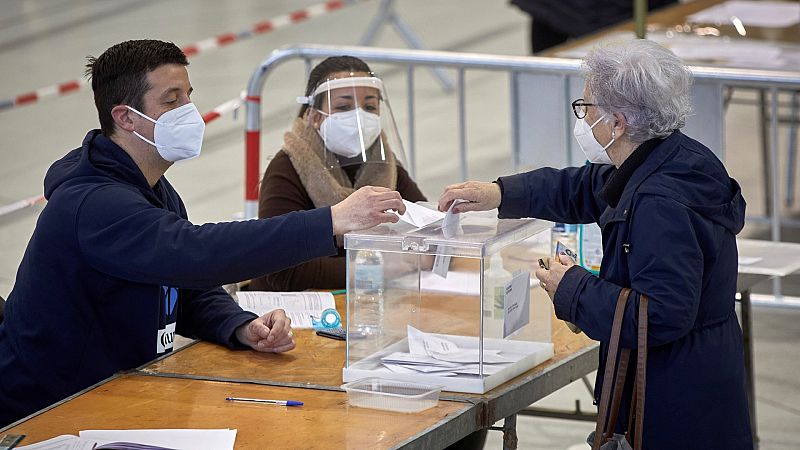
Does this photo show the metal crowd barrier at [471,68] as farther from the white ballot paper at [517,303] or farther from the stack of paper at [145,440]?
the stack of paper at [145,440]

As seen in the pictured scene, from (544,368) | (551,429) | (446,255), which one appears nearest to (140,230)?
(446,255)

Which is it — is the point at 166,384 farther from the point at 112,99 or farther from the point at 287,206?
the point at 287,206

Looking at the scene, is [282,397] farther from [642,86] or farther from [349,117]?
[349,117]

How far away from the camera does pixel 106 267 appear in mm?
3131

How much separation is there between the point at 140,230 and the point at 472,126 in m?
6.58

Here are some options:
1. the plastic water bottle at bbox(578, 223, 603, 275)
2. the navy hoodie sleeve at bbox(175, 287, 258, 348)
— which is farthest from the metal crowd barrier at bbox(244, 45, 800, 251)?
the navy hoodie sleeve at bbox(175, 287, 258, 348)

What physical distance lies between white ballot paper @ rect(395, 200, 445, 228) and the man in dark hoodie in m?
0.12

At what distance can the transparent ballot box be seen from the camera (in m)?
3.08

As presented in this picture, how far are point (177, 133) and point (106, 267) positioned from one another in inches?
15.9

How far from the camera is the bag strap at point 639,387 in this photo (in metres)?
2.80

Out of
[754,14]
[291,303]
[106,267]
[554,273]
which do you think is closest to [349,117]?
[291,303]

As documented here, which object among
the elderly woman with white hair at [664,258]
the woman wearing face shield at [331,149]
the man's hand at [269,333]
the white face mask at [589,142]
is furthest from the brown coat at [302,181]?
the elderly woman with white hair at [664,258]

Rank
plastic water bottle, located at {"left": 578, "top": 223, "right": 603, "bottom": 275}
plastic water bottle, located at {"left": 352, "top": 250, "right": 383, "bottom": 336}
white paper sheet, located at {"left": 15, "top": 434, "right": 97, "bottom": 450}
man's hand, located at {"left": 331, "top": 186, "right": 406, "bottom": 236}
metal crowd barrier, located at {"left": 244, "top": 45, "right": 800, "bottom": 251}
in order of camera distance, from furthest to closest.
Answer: metal crowd barrier, located at {"left": 244, "top": 45, "right": 800, "bottom": 251}
plastic water bottle, located at {"left": 578, "top": 223, "right": 603, "bottom": 275}
plastic water bottle, located at {"left": 352, "top": 250, "right": 383, "bottom": 336}
man's hand, located at {"left": 331, "top": 186, "right": 406, "bottom": 236}
white paper sheet, located at {"left": 15, "top": 434, "right": 97, "bottom": 450}

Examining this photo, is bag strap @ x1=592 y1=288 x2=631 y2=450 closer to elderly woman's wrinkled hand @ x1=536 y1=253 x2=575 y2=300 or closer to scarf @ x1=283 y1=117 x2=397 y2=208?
elderly woman's wrinkled hand @ x1=536 y1=253 x2=575 y2=300
